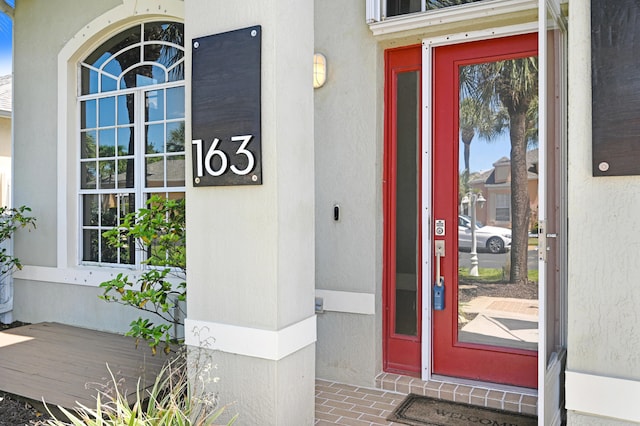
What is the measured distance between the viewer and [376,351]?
12.8 ft

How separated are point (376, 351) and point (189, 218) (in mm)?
1749

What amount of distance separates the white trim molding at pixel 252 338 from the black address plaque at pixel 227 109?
81cm

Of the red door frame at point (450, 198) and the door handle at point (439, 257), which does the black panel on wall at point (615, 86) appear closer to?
the red door frame at point (450, 198)

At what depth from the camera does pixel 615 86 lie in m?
2.11

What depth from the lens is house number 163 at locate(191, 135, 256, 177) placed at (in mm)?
2828

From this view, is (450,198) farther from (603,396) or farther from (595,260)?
(603,396)

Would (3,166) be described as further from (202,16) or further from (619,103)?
(619,103)

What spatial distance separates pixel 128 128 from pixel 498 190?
370 cm

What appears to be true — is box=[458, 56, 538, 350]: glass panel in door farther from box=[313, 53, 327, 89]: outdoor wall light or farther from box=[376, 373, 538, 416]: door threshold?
box=[313, 53, 327, 89]: outdoor wall light

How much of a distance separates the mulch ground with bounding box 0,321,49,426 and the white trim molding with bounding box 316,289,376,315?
206cm

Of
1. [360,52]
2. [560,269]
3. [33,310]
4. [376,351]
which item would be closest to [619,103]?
[560,269]

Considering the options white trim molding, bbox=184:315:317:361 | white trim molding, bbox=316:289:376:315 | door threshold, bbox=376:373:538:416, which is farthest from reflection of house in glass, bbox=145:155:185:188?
door threshold, bbox=376:373:538:416

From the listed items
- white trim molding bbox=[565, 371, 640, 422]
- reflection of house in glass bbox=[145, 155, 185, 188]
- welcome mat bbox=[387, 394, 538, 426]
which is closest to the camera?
white trim molding bbox=[565, 371, 640, 422]

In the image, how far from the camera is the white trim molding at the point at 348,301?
3.88 meters
